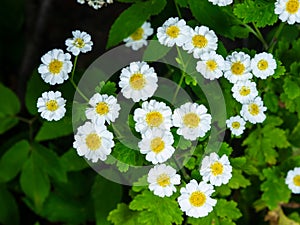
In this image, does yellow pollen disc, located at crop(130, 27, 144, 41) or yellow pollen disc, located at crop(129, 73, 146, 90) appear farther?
yellow pollen disc, located at crop(130, 27, 144, 41)

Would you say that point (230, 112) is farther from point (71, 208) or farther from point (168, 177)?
point (71, 208)

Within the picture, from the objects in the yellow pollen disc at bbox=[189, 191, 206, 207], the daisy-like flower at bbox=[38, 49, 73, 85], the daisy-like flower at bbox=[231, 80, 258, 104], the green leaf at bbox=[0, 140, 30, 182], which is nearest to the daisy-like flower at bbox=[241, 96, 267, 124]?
the daisy-like flower at bbox=[231, 80, 258, 104]

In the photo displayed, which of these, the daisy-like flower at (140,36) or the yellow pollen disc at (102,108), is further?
the daisy-like flower at (140,36)

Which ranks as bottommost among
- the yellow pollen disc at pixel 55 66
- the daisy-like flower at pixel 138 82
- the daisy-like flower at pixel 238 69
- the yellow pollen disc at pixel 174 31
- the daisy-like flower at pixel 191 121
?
the yellow pollen disc at pixel 55 66

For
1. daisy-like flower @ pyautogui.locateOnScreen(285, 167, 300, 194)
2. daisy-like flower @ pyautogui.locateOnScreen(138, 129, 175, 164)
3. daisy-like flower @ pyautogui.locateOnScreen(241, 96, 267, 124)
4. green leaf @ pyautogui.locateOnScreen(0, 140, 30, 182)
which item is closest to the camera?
daisy-like flower @ pyautogui.locateOnScreen(138, 129, 175, 164)

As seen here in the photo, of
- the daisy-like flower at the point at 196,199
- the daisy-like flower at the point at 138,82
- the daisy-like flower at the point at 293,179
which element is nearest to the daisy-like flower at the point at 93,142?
the daisy-like flower at the point at 138,82

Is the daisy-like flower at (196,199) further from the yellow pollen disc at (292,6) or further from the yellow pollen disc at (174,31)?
the yellow pollen disc at (292,6)

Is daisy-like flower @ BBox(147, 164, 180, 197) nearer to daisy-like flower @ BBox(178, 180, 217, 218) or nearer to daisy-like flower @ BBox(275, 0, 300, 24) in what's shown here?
daisy-like flower @ BBox(178, 180, 217, 218)
